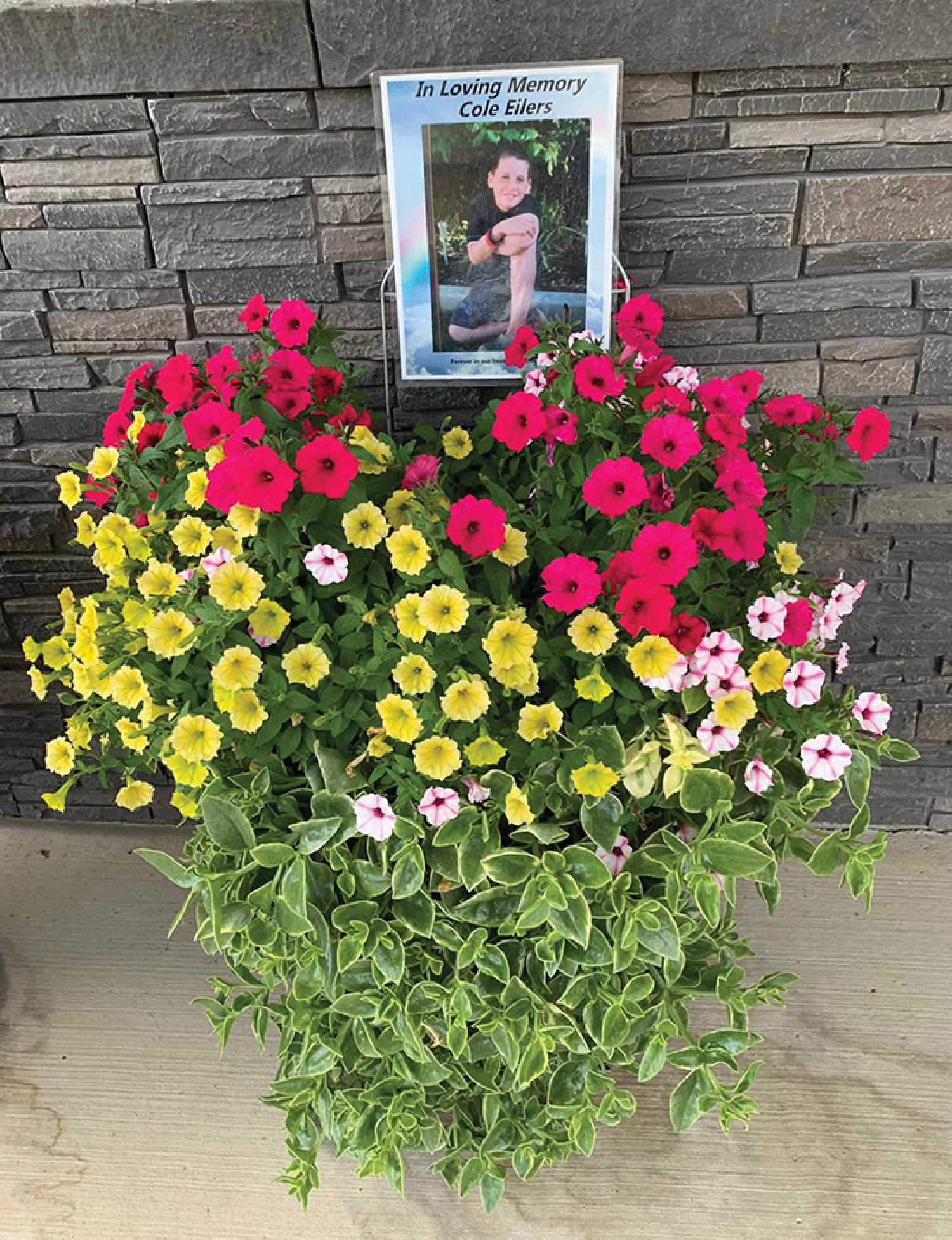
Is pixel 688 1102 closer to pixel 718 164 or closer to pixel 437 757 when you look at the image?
pixel 437 757

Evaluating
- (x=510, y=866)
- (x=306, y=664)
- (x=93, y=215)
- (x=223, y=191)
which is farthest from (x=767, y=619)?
(x=93, y=215)

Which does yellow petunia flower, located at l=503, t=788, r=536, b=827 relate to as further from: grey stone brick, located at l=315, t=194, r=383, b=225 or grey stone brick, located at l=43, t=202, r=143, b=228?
grey stone brick, located at l=43, t=202, r=143, b=228

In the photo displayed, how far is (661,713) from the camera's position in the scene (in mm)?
1172

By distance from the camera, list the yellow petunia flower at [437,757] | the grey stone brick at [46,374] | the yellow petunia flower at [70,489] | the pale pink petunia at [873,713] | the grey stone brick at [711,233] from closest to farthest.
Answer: the yellow petunia flower at [437,757]
the pale pink petunia at [873,713]
the yellow petunia flower at [70,489]
the grey stone brick at [711,233]
the grey stone brick at [46,374]

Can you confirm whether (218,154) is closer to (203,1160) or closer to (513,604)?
(513,604)

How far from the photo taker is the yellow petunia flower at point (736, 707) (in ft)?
3.48

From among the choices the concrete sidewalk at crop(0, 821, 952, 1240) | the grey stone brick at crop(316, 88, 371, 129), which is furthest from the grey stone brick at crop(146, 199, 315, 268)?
the concrete sidewalk at crop(0, 821, 952, 1240)

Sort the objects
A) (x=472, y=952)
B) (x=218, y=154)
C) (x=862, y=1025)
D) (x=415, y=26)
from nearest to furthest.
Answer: (x=472, y=952) < (x=415, y=26) < (x=218, y=154) < (x=862, y=1025)

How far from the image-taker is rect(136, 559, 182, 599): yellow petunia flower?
3.67 ft

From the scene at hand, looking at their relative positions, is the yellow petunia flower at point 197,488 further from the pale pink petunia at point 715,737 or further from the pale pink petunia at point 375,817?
the pale pink petunia at point 715,737

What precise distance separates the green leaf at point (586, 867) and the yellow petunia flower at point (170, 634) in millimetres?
471

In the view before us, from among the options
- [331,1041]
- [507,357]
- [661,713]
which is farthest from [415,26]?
[331,1041]

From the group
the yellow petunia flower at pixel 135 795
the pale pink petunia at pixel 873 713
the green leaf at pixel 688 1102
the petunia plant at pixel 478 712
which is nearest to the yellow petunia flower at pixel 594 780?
the petunia plant at pixel 478 712

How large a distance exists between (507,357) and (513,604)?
356mm
